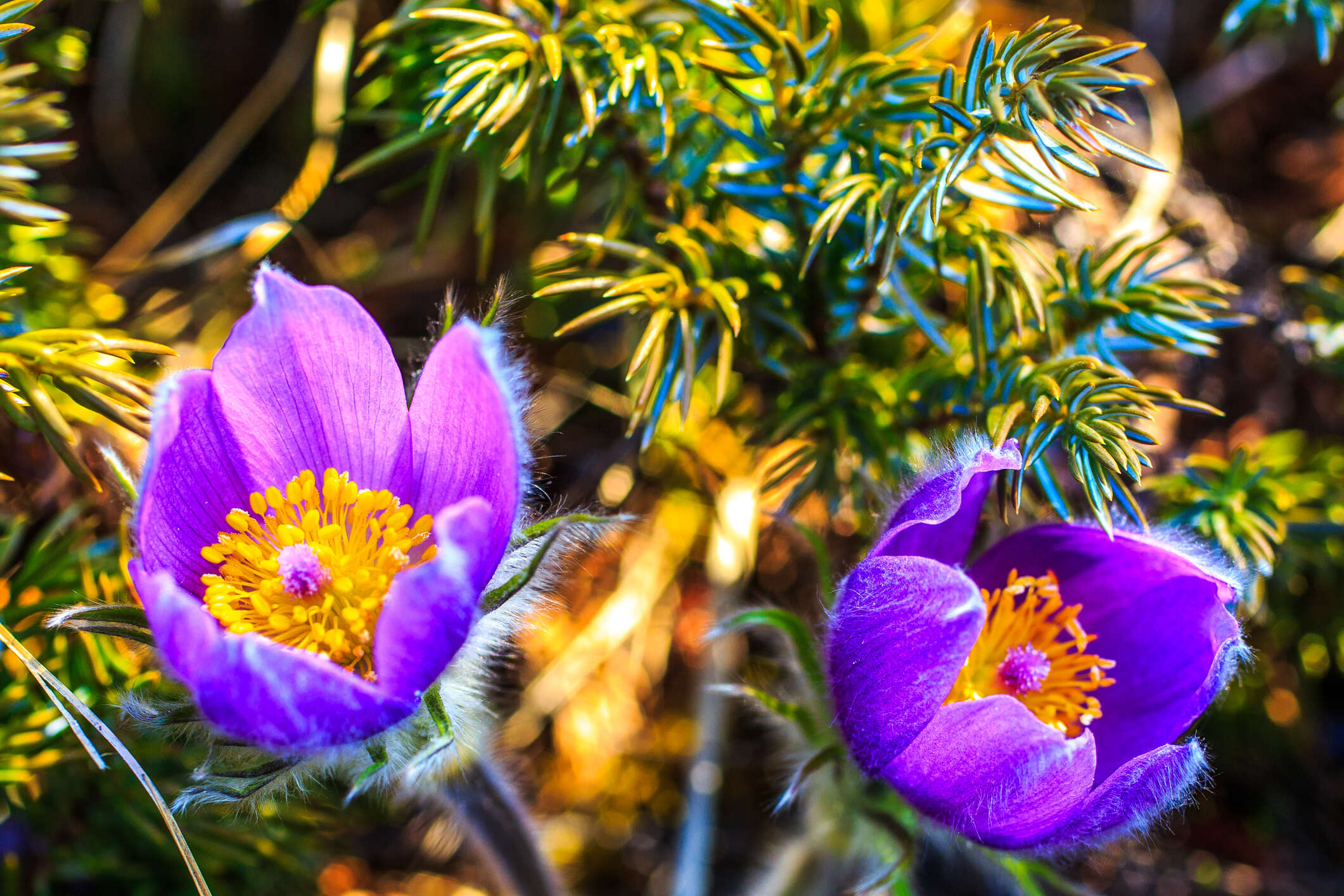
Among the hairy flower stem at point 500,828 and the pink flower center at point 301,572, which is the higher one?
the pink flower center at point 301,572

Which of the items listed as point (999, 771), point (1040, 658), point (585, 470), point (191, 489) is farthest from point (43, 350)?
point (1040, 658)

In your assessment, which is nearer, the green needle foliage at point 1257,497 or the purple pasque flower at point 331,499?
the purple pasque flower at point 331,499

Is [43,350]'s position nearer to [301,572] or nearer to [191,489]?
[191,489]

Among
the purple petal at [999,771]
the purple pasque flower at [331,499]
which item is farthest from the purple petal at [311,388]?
the purple petal at [999,771]

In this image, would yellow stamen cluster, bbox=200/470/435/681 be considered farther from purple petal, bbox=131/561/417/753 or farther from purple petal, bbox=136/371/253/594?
purple petal, bbox=131/561/417/753

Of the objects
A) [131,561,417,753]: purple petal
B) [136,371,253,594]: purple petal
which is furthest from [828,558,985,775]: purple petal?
[136,371,253,594]: purple petal

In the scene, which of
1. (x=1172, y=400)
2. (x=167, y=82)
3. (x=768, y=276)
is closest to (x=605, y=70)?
(x=768, y=276)

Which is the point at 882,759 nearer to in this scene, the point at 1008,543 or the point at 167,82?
the point at 1008,543

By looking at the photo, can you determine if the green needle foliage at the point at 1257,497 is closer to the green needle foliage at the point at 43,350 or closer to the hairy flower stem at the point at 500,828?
the hairy flower stem at the point at 500,828
